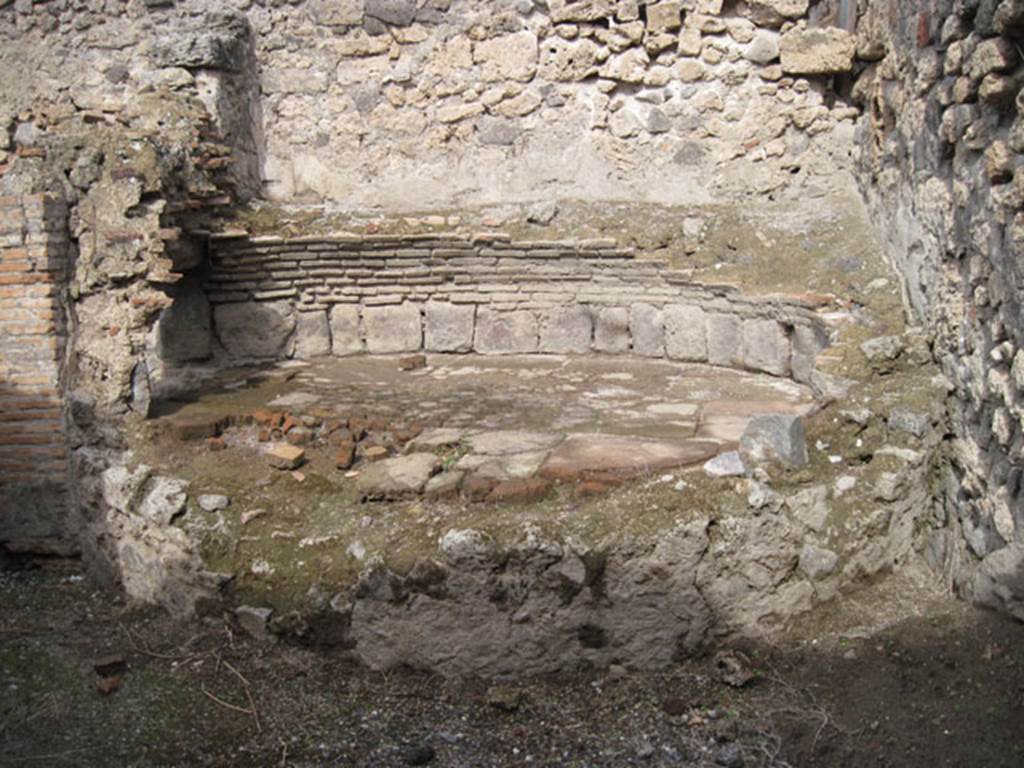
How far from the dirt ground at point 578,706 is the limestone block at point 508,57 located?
466 centimetres

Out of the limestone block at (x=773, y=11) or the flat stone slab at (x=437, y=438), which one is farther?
the limestone block at (x=773, y=11)

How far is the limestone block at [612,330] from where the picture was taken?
6.65 m

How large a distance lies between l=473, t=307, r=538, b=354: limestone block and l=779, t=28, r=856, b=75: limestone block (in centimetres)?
255

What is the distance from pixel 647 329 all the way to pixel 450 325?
1.43 m

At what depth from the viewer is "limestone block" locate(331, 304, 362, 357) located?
272 inches

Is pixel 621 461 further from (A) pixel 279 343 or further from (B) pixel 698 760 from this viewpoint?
(A) pixel 279 343

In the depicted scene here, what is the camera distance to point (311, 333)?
272 inches

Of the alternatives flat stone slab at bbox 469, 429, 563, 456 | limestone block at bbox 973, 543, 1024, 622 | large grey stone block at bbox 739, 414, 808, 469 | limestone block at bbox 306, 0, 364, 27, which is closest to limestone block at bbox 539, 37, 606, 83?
limestone block at bbox 306, 0, 364, 27

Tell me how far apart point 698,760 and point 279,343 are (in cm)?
458

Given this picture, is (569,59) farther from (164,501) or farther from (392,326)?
(164,501)

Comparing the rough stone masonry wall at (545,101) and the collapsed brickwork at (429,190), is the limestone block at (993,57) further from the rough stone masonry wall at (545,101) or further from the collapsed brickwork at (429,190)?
the rough stone masonry wall at (545,101)

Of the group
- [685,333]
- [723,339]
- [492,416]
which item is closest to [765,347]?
[723,339]

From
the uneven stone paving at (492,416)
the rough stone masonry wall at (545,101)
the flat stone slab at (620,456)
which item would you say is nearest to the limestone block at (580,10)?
the rough stone masonry wall at (545,101)

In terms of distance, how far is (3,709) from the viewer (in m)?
3.75
